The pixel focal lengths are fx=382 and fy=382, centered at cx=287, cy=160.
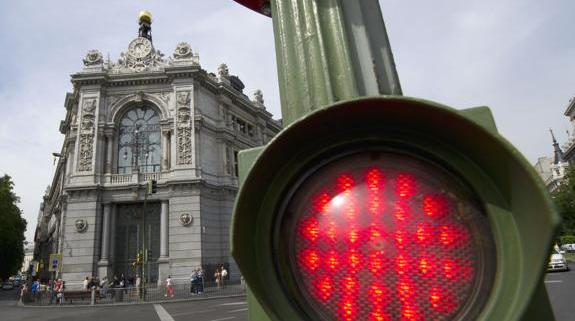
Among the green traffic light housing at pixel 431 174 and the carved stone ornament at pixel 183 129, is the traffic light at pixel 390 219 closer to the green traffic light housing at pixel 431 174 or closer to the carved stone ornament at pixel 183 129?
the green traffic light housing at pixel 431 174

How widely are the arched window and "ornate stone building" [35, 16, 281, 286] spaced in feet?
0.22

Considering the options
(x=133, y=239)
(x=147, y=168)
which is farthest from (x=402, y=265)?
(x=147, y=168)

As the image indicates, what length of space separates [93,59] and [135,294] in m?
16.6

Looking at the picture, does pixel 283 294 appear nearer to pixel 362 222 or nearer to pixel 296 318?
pixel 296 318

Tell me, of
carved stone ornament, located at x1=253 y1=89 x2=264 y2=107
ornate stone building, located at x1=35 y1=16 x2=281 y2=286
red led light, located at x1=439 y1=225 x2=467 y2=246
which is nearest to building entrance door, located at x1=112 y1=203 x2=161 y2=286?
ornate stone building, located at x1=35 y1=16 x2=281 y2=286

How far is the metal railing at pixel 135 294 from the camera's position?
19.1 m

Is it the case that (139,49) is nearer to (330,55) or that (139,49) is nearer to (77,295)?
(77,295)

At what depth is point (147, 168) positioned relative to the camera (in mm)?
25812

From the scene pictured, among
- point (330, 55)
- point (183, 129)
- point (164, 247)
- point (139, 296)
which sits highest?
point (183, 129)

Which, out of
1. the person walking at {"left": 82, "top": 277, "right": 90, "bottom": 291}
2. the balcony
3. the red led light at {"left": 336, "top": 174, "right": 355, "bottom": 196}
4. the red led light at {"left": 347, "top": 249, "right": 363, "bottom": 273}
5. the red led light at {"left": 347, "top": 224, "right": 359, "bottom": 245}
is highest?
the balcony

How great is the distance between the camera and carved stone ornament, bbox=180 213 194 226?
2390 cm

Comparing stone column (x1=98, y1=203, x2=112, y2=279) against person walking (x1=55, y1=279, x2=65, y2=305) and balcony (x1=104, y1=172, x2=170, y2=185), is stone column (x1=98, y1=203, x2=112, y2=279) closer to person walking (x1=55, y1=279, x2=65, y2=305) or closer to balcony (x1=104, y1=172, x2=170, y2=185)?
balcony (x1=104, y1=172, x2=170, y2=185)

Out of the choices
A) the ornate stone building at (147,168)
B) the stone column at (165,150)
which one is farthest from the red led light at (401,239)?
the stone column at (165,150)

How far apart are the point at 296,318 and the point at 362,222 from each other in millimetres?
266
